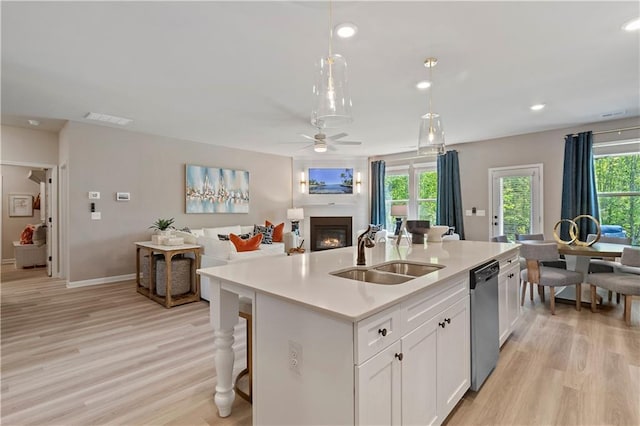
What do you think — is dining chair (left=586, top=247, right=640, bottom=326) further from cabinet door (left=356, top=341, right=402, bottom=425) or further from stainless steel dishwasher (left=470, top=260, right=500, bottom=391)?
cabinet door (left=356, top=341, right=402, bottom=425)

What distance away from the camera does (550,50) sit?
2729 mm

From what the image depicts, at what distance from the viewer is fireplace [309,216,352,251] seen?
26.6 ft

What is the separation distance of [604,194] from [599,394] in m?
4.37

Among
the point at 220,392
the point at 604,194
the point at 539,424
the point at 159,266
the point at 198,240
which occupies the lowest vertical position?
the point at 539,424

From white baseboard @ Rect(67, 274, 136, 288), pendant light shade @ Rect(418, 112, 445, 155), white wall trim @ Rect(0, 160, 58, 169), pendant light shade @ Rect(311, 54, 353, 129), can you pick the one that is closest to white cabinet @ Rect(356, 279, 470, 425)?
pendant light shade @ Rect(311, 54, 353, 129)

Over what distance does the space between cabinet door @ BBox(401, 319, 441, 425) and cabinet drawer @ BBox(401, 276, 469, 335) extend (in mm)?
42

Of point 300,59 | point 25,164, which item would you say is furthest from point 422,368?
point 25,164

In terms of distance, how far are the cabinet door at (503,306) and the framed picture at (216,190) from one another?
18.1 ft

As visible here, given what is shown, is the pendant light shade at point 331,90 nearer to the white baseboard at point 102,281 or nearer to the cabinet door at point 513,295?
the cabinet door at point 513,295

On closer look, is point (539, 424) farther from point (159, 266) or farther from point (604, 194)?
point (604, 194)

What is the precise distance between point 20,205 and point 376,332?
10095mm

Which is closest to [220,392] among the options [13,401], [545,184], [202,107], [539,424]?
[13,401]

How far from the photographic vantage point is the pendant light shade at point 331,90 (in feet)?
6.73

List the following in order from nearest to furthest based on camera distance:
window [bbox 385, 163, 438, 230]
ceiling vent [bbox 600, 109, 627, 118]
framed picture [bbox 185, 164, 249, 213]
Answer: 1. ceiling vent [bbox 600, 109, 627, 118]
2. framed picture [bbox 185, 164, 249, 213]
3. window [bbox 385, 163, 438, 230]
